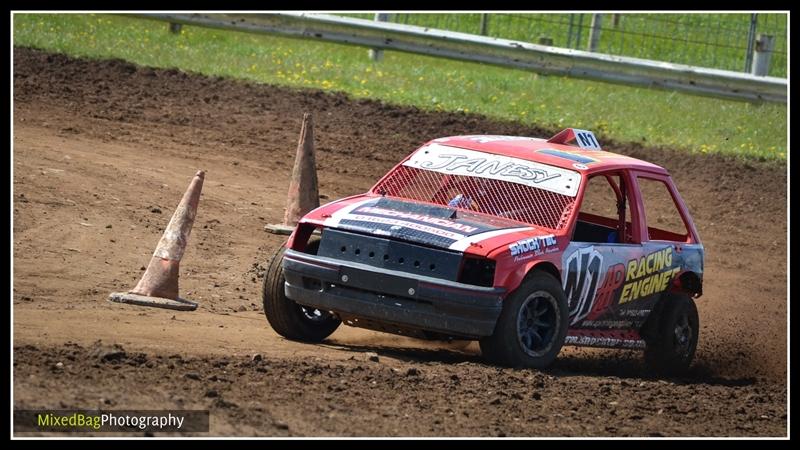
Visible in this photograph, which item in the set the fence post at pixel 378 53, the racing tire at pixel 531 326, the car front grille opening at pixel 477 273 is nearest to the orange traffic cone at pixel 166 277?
the car front grille opening at pixel 477 273

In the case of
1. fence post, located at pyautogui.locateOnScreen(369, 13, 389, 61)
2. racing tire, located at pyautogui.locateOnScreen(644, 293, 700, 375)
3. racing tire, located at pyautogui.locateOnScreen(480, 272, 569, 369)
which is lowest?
racing tire, located at pyautogui.locateOnScreen(644, 293, 700, 375)

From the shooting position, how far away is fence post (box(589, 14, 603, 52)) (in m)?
21.4

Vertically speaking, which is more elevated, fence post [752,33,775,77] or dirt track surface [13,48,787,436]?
fence post [752,33,775,77]

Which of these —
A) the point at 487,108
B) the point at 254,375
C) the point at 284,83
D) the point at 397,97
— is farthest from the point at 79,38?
the point at 254,375

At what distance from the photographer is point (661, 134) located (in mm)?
19078

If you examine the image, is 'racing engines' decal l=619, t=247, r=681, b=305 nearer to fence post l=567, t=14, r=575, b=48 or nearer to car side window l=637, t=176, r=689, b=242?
car side window l=637, t=176, r=689, b=242

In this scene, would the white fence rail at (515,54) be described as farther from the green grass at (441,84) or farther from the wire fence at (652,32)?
the wire fence at (652,32)

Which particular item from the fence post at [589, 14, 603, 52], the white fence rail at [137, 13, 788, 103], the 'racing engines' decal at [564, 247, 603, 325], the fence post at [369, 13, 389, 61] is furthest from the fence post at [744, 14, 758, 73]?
the 'racing engines' decal at [564, 247, 603, 325]

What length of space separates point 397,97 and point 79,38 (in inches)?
185

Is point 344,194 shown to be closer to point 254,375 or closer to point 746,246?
point 746,246

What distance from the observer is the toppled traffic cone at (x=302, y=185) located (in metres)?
12.9

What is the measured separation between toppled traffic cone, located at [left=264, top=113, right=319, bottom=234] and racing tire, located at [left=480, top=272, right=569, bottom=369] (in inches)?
173

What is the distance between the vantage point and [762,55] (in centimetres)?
2050

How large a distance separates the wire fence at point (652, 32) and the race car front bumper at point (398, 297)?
12761mm
